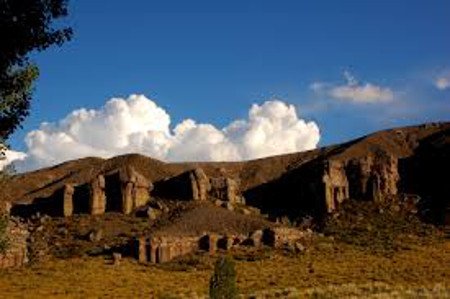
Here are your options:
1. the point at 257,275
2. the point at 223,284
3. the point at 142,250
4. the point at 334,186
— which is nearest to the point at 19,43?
the point at 223,284

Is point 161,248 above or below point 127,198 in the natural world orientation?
below

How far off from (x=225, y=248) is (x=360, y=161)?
40983mm

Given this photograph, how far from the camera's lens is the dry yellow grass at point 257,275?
94.6m

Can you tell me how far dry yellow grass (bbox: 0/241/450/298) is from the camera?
94625mm

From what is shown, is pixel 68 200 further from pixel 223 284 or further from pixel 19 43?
pixel 19 43

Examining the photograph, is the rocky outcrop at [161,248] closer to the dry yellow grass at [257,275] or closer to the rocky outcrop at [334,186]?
the dry yellow grass at [257,275]

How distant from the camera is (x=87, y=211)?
167m

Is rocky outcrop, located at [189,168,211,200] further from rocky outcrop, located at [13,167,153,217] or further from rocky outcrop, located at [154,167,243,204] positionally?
rocky outcrop, located at [13,167,153,217]

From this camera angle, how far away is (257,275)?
110 meters

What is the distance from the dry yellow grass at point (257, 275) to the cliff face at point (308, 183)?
26638 mm

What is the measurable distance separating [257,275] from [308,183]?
62.1 meters

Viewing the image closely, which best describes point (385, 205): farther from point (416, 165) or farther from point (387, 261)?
point (387, 261)

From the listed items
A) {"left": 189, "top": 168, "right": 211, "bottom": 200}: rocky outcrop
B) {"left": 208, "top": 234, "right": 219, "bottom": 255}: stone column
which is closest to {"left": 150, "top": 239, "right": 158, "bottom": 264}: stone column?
{"left": 208, "top": 234, "right": 219, "bottom": 255}: stone column

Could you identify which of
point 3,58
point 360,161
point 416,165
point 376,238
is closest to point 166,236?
point 376,238
